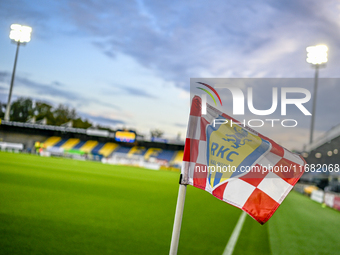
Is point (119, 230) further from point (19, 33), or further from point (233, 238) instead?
point (19, 33)

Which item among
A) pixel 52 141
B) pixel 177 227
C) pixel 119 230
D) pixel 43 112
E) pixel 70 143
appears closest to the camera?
pixel 177 227

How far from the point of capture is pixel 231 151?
259 centimetres

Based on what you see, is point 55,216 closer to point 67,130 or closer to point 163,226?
point 163,226

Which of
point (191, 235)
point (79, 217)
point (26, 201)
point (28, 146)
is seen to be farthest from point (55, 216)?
point (28, 146)

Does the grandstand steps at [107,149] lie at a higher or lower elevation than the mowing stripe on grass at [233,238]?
higher

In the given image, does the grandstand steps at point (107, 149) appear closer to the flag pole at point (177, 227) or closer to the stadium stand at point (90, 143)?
the stadium stand at point (90, 143)

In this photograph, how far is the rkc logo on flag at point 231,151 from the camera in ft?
8.40

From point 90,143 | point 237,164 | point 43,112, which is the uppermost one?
point 43,112

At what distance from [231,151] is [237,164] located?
0.14m

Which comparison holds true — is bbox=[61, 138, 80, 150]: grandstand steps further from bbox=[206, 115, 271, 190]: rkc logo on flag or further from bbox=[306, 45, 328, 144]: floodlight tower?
bbox=[206, 115, 271, 190]: rkc logo on flag

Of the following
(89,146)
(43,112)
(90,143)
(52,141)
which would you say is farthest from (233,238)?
(43,112)

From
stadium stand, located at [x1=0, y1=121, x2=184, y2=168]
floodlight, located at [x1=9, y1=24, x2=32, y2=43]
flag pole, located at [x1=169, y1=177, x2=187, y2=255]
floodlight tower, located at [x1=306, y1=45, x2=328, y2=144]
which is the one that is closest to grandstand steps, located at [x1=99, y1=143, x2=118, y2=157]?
stadium stand, located at [x1=0, y1=121, x2=184, y2=168]

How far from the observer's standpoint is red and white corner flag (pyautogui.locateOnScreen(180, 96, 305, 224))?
2.45 metres

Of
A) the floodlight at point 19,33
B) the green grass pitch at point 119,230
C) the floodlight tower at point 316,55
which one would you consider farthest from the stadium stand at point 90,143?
the green grass pitch at point 119,230
